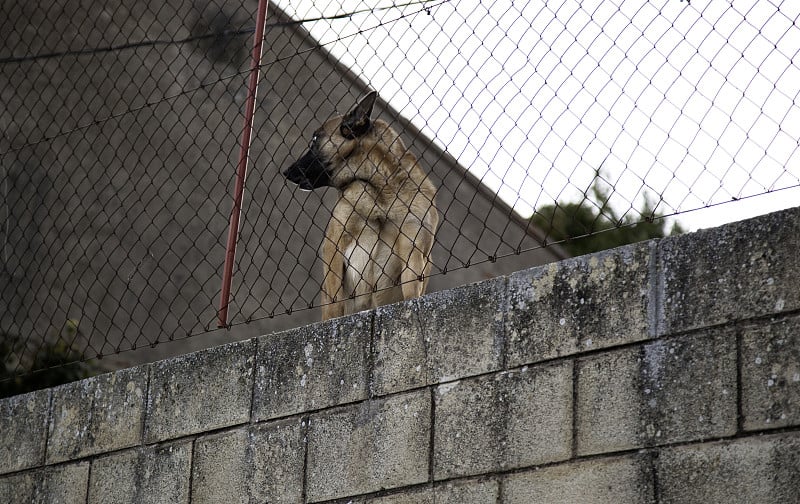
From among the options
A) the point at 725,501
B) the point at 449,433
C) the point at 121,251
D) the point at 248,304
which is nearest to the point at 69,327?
the point at 121,251

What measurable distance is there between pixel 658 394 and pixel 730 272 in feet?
1.30

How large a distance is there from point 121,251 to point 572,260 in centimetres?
536

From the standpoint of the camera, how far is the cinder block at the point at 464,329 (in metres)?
3.81

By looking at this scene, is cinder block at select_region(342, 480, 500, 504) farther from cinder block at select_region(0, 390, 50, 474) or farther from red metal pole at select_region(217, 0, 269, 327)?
cinder block at select_region(0, 390, 50, 474)

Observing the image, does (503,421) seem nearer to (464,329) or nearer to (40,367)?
(464,329)

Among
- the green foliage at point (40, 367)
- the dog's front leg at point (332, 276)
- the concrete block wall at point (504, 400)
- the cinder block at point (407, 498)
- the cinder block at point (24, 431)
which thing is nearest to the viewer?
the concrete block wall at point (504, 400)

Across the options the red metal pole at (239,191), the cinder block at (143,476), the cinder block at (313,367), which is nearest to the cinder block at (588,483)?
the cinder block at (313,367)

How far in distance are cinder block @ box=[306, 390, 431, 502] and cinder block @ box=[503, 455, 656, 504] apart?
0.37 meters

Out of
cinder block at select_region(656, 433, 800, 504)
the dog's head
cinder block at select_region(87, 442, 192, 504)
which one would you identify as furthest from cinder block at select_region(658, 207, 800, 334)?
the dog's head

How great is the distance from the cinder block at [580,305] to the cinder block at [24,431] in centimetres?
225

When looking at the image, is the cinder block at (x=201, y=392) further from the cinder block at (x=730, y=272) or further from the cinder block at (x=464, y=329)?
the cinder block at (x=730, y=272)

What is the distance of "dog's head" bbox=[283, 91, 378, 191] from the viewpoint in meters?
→ 6.30

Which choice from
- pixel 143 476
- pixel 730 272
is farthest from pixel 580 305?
pixel 143 476

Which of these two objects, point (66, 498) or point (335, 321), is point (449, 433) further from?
point (66, 498)
